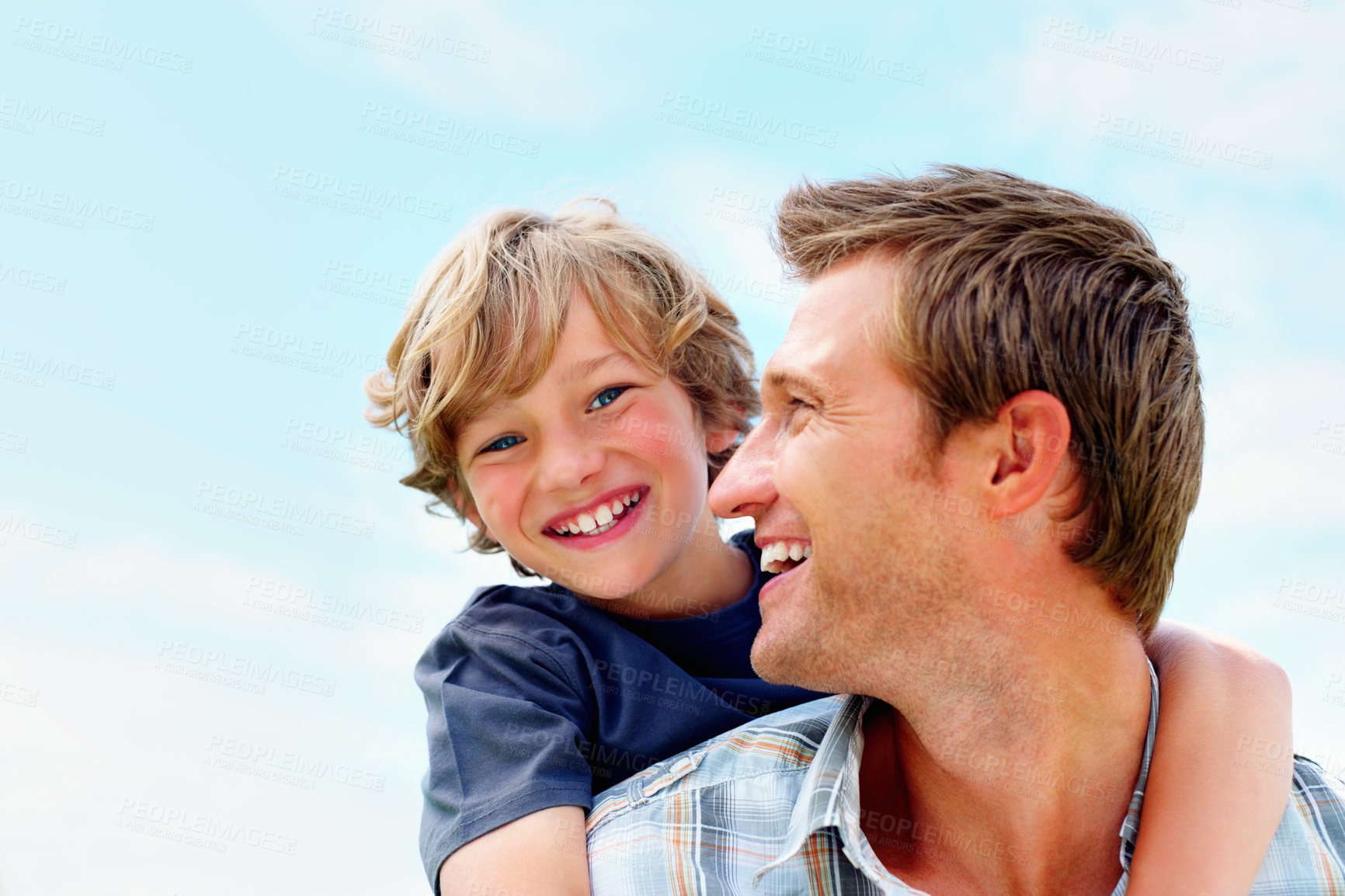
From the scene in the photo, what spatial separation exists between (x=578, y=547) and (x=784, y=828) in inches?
39.9

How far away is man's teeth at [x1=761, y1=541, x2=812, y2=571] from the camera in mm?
2332

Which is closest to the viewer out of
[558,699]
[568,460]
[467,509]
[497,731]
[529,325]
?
[497,731]

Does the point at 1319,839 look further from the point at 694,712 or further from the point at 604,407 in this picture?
the point at 604,407

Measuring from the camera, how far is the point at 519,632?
2764mm

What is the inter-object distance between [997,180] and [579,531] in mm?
1412

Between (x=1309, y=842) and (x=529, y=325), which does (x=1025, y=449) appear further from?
(x=529, y=325)

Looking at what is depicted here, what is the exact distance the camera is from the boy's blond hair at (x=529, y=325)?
9.53 ft

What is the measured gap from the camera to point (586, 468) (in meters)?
2.82

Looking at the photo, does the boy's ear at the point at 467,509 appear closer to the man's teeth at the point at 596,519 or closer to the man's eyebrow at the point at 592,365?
the man's teeth at the point at 596,519

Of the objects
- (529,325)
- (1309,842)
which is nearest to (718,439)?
(529,325)

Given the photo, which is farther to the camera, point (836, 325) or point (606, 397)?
point (606, 397)

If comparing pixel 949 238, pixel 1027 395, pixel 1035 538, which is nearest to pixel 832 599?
pixel 1035 538

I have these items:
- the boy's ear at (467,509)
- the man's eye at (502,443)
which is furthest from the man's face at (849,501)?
the boy's ear at (467,509)

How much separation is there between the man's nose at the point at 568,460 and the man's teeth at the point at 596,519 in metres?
0.11
